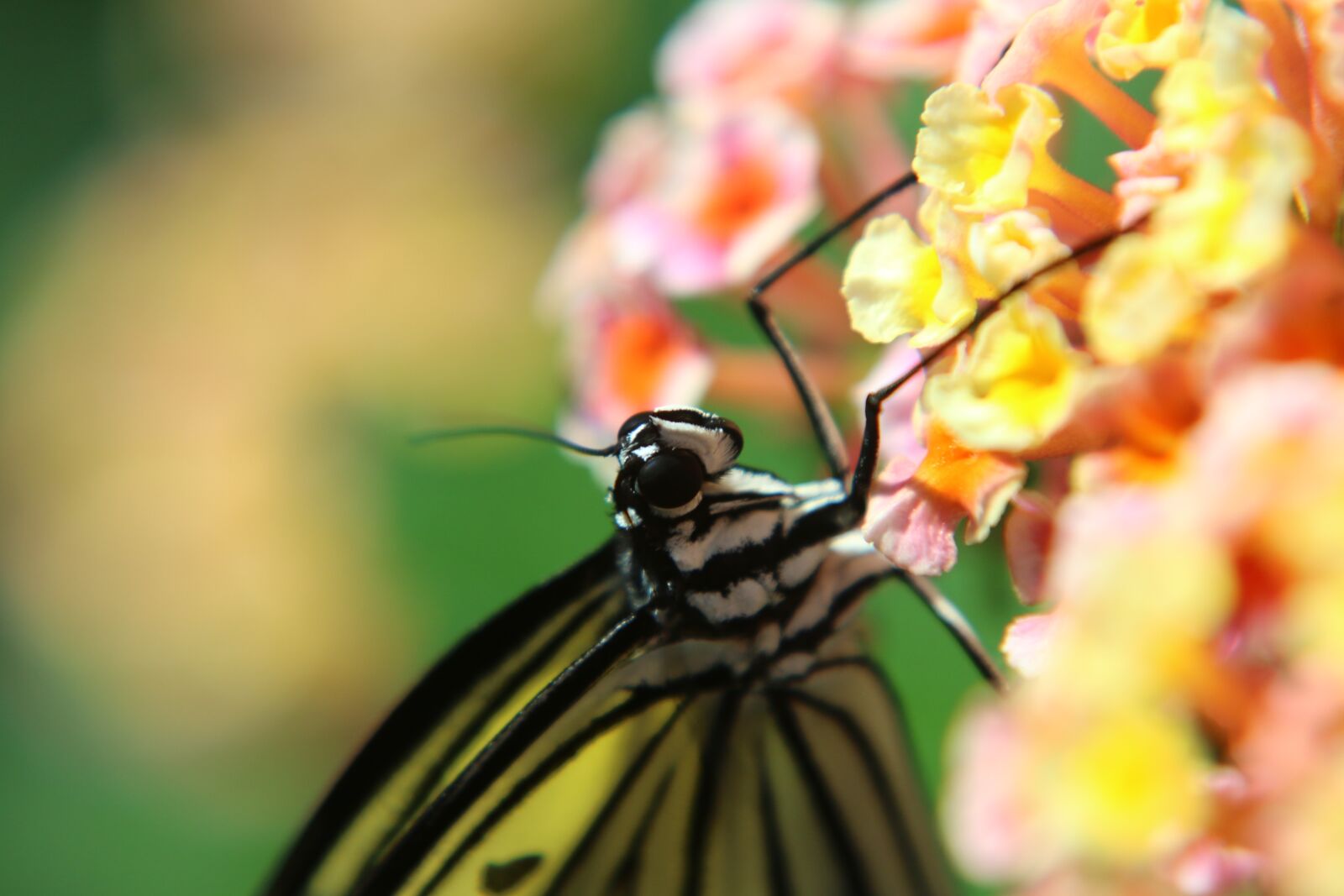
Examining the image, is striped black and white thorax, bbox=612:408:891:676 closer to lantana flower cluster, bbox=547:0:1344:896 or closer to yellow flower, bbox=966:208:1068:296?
lantana flower cluster, bbox=547:0:1344:896

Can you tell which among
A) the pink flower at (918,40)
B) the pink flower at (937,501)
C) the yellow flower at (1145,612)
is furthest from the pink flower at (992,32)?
the yellow flower at (1145,612)

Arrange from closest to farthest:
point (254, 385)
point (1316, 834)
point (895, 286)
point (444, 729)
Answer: point (1316, 834) → point (895, 286) → point (444, 729) → point (254, 385)

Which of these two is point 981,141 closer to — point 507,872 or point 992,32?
point 992,32

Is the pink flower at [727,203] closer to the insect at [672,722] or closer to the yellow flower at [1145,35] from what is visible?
the insect at [672,722]

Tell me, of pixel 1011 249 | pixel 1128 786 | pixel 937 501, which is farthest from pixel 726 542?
pixel 1128 786

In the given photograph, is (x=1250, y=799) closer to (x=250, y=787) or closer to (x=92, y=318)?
(x=250, y=787)

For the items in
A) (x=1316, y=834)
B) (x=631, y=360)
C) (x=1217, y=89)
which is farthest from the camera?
(x=631, y=360)

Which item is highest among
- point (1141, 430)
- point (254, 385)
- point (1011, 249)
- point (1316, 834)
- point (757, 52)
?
point (254, 385)

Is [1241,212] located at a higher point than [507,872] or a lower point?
lower
